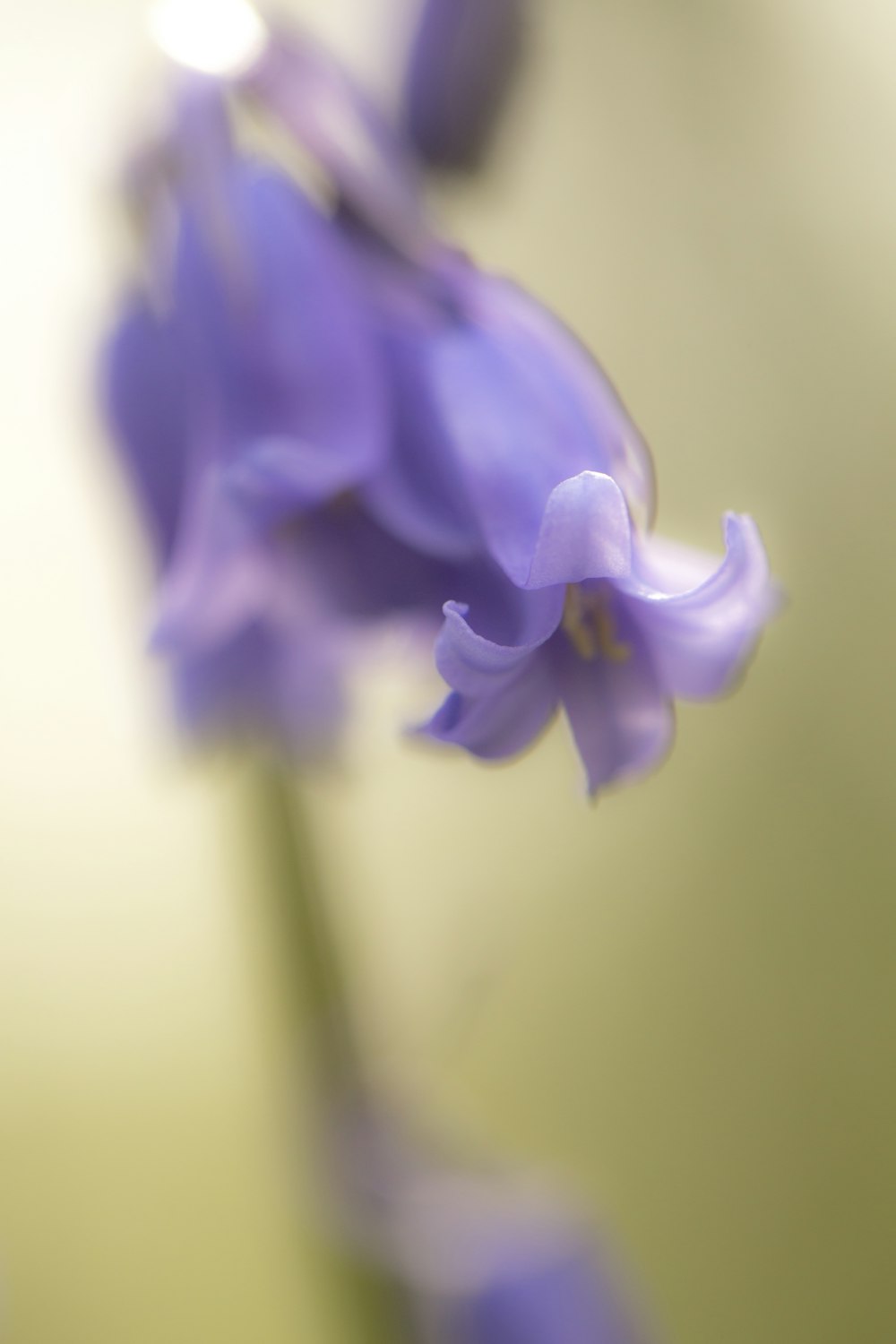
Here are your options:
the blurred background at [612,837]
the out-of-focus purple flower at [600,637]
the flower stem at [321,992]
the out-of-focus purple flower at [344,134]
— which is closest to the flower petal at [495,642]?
the out-of-focus purple flower at [600,637]

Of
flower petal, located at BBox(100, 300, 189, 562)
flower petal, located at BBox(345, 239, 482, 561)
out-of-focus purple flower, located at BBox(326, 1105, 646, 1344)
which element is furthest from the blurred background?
flower petal, located at BBox(345, 239, 482, 561)

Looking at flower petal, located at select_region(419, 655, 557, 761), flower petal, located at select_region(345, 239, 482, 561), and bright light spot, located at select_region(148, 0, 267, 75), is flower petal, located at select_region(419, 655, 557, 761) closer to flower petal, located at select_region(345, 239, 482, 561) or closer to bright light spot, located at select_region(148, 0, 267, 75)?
flower petal, located at select_region(345, 239, 482, 561)

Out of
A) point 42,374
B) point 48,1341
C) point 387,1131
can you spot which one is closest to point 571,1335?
point 387,1131

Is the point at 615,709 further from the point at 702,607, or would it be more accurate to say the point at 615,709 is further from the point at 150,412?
the point at 150,412

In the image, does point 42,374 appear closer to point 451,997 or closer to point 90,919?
point 90,919

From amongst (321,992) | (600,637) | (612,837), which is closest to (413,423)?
(600,637)

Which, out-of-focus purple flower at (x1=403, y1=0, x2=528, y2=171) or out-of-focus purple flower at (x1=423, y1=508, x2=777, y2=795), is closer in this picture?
out-of-focus purple flower at (x1=423, y1=508, x2=777, y2=795)

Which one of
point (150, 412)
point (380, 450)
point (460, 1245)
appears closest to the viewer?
point (380, 450)
